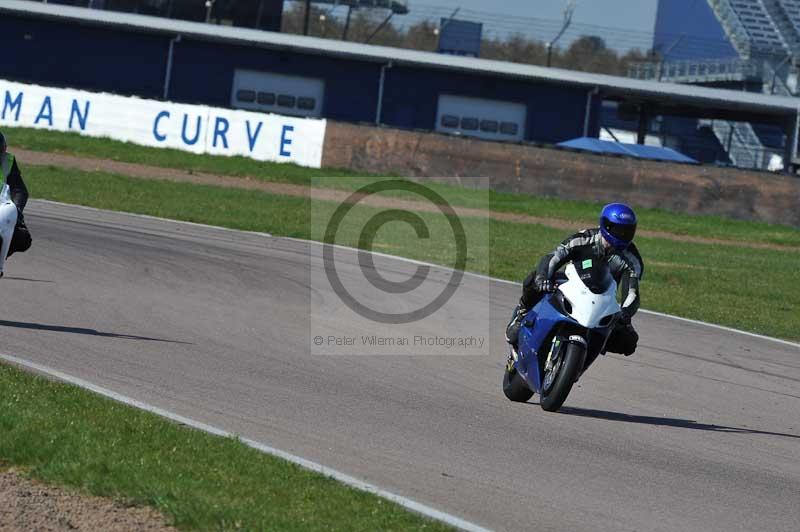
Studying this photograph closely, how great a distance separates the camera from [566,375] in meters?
8.80

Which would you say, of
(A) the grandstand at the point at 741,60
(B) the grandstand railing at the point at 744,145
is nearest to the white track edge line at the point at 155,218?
(A) the grandstand at the point at 741,60

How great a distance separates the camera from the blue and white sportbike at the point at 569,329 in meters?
8.75

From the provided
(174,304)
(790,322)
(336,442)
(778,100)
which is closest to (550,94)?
(778,100)

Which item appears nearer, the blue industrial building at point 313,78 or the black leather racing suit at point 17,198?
the black leather racing suit at point 17,198

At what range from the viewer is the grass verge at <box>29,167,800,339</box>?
17562 millimetres

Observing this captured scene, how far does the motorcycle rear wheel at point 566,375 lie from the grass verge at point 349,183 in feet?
60.0

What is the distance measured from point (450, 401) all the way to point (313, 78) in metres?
36.6

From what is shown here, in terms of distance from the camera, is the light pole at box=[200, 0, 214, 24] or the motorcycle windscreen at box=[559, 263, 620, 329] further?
the light pole at box=[200, 0, 214, 24]

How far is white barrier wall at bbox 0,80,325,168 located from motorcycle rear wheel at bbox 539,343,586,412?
21807 millimetres

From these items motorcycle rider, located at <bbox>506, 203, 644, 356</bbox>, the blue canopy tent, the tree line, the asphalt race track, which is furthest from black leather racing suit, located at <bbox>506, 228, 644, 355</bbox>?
the tree line

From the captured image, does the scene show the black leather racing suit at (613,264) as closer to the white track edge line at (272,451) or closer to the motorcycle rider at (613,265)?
the motorcycle rider at (613,265)

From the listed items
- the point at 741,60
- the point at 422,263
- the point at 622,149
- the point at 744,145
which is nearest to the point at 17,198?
the point at 422,263

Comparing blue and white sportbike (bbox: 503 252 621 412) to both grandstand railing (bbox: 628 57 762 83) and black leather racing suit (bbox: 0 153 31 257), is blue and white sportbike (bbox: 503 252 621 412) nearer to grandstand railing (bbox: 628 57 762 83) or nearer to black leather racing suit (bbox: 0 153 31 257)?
black leather racing suit (bbox: 0 153 31 257)

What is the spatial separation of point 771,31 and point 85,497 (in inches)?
2324
